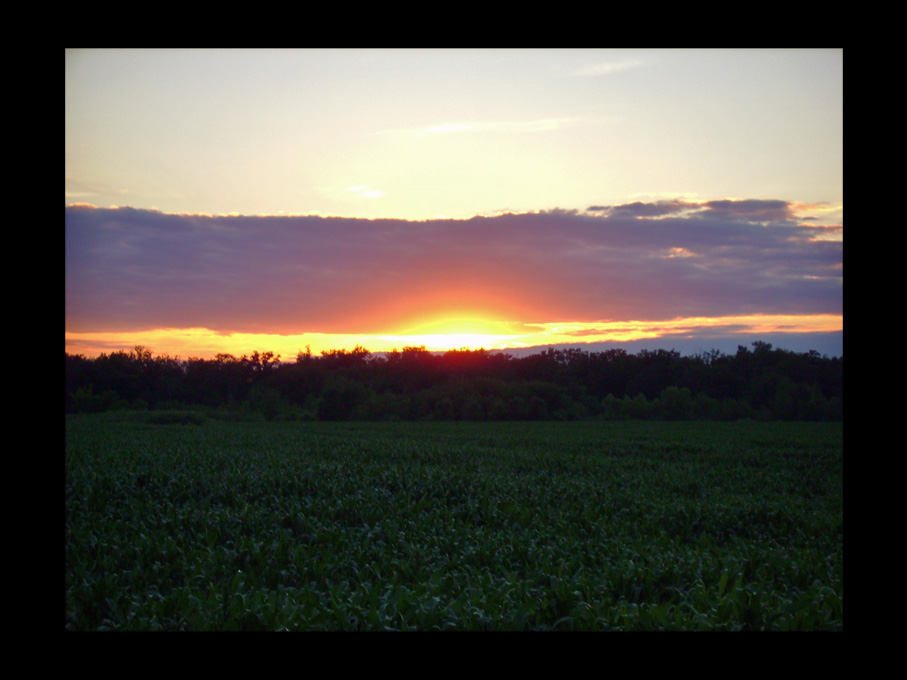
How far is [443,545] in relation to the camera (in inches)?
230

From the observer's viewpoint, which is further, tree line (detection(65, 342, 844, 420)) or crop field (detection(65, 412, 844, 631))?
tree line (detection(65, 342, 844, 420))

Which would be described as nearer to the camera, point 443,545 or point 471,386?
point 443,545

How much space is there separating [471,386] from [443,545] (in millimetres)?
34490

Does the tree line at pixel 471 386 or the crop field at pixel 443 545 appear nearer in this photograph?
the crop field at pixel 443 545

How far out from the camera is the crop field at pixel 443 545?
13.0ft

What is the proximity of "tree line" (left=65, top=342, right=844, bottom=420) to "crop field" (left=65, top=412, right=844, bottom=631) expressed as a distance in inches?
1009

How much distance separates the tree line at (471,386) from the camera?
35344mm

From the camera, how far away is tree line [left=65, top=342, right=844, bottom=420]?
35344 millimetres

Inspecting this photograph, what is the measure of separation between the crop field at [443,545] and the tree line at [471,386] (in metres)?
25.6

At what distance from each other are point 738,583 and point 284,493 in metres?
6.15
